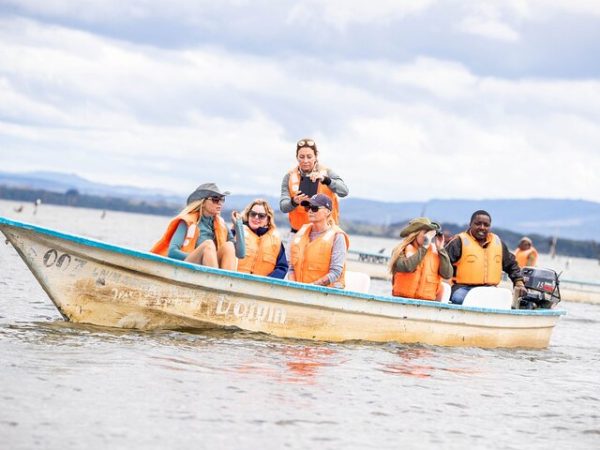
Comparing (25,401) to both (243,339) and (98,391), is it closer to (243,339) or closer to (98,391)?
(98,391)

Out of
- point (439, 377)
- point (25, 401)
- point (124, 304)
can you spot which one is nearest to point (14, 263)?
point (124, 304)

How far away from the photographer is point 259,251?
13.2m

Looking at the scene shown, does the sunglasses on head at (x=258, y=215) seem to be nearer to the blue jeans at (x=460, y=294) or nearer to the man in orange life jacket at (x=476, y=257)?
the man in orange life jacket at (x=476, y=257)

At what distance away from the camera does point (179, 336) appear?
11.7 meters

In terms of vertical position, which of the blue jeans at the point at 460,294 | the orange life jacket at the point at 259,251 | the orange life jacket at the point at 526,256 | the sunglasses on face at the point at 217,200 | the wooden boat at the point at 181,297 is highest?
the orange life jacket at the point at 526,256

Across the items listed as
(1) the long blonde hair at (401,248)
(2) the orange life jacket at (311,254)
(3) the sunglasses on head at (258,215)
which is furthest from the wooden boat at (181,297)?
(3) the sunglasses on head at (258,215)

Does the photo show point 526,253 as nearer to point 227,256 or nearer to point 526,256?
point 526,256

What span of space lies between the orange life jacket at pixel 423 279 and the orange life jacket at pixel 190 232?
2.80 metres

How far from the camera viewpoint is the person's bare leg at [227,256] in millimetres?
12094

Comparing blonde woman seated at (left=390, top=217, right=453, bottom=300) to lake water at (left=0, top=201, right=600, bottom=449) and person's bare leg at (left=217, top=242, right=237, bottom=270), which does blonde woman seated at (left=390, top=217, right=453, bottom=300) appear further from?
person's bare leg at (left=217, top=242, right=237, bottom=270)

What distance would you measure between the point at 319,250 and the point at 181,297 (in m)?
2.03

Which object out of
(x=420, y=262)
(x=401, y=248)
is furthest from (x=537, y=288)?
(x=401, y=248)

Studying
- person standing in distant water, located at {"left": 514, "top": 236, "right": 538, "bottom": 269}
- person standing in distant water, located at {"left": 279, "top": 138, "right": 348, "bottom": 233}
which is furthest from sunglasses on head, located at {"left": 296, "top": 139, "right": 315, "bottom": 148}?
person standing in distant water, located at {"left": 514, "top": 236, "right": 538, "bottom": 269}

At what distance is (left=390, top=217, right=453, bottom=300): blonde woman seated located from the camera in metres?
13.3
